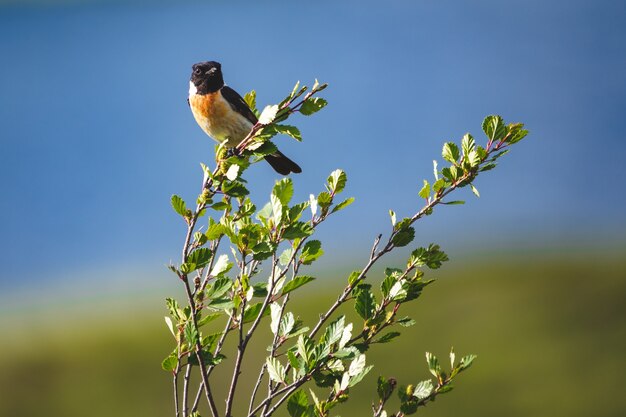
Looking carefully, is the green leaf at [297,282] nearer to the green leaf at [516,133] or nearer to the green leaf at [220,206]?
the green leaf at [220,206]

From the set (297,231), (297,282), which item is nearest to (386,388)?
(297,282)

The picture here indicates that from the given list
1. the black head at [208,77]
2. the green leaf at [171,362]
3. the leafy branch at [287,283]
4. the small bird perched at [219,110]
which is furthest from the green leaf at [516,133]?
→ the black head at [208,77]

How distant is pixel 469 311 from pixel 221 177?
17.5 meters

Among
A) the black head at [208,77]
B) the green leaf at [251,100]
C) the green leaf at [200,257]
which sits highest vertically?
the black head at [208,77]

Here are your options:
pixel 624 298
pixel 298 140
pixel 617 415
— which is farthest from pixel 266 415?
pixel 624 298

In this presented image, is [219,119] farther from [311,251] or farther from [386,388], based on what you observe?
[386,388]

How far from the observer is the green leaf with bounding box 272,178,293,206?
113 inches

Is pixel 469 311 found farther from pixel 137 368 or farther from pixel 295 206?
pixel 295 206

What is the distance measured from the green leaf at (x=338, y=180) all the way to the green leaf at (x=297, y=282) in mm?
469

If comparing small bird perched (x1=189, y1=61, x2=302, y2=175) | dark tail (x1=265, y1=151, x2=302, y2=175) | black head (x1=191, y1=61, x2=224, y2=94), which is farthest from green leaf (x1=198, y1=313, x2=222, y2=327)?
black head (x1=191, y1=61, x2=224, y2=94)

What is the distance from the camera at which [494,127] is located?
9.96 feet

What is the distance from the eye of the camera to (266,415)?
293 centimetres

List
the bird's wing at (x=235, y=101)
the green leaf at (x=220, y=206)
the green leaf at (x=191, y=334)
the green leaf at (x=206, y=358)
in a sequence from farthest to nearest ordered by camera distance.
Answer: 1. the bird's wing at (x=235, y=101)
2. the green leaf at (x=220, y=206)
3. the green leaf at (x=206, y=358)
4. the green leaf at (x=191, y=334)

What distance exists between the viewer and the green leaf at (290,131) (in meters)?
2.84
